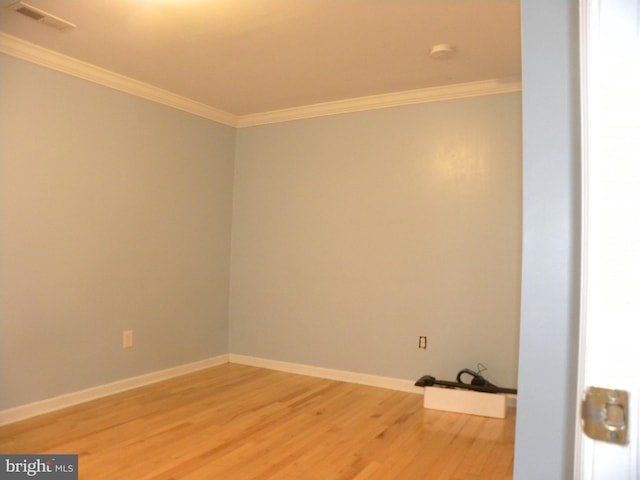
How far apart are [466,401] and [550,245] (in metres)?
2.69

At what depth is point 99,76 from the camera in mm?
3316

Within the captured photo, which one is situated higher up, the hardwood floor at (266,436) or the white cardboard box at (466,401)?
the white cardboard box at (466,401)

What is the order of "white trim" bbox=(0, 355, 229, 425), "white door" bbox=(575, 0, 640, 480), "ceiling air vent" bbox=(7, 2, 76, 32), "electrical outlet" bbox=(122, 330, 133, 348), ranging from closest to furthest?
"white door" bbox=(575, 0, 640, 480) < "ceiling air vent" bbox=(7, 2, 76, 32) < "white trim" bbox=(0, 355, 229, 425) < "electrical outlet" bbox=(122, 330, 133, 348)

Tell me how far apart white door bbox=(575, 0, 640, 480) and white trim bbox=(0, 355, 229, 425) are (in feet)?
10.6

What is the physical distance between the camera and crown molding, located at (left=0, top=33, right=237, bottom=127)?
2854 millimetres

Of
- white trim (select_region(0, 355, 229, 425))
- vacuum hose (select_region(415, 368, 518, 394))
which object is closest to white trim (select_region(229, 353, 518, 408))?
vacuum hose (select_region(415, 368, 518, 394))

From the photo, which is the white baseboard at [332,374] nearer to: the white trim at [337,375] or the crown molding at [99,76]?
the white trim at [337,375]

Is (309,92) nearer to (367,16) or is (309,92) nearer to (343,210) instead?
(343,210)

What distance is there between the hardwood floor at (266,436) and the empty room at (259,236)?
Result: 0.06 feet

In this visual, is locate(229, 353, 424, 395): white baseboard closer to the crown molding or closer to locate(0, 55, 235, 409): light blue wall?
locate(0, 55, 235, 409): light blue wall

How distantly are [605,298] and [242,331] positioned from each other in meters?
4.11

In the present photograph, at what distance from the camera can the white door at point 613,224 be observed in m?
0.60

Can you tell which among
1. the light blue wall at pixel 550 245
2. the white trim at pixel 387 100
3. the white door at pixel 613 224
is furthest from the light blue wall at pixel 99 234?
the white door at pixel 613 224

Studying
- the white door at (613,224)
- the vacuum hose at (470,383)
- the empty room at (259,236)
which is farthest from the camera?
the vacuum hose at (470,383)
